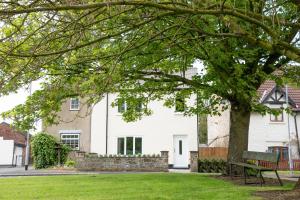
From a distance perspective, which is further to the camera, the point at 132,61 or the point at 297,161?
the point at 297,161

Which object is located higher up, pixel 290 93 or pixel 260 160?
pixel 290 93

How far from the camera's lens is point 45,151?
3350 cm

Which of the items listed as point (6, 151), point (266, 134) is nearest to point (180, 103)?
point (266, 134)

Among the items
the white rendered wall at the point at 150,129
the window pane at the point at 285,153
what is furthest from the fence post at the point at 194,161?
the window pane at the point at 285,153

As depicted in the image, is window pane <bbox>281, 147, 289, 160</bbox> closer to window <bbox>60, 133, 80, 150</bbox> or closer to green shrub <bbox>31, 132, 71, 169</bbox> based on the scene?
window <bbox>60, 133, 80, 150</bbox>

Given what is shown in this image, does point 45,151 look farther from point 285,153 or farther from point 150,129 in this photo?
point 285,153

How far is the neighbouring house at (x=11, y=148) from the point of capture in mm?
46344

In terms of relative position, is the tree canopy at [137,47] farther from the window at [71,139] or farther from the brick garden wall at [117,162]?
the window at [71,139]

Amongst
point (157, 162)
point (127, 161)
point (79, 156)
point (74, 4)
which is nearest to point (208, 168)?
point (157, 162)

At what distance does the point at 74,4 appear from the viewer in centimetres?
659

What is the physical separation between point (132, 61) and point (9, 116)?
485 centimetres

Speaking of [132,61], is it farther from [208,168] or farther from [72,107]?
[72,107]

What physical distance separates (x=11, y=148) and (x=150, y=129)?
1824cm

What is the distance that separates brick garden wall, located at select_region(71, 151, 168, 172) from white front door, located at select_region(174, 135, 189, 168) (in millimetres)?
6480
